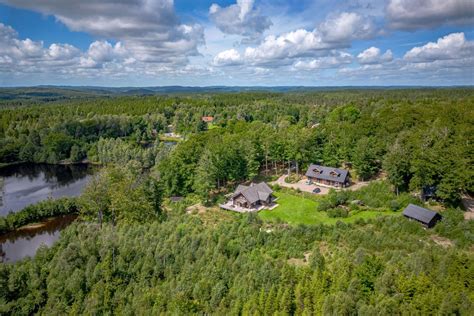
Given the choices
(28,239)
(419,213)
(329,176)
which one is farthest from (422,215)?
(28,239)

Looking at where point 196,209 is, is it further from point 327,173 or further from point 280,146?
point 327,173

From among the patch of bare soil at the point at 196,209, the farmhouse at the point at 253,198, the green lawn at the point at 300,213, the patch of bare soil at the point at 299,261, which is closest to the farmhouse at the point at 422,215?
the green lawn at the point at 300,213

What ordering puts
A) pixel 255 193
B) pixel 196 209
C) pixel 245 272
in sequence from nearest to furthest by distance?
pixel 245 272 → pixel 196 209 → pixel 255 193

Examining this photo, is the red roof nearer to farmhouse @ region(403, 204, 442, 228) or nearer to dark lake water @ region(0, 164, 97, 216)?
dark lake water @ region(0, 164, 97, 216)

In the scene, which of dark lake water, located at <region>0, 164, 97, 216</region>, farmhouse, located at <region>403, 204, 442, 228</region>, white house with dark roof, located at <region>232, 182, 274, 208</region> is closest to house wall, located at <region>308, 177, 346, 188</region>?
white house with dark roof, located at <region>232, 182, 274, 208</region>

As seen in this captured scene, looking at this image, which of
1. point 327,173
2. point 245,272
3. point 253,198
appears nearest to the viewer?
point 245,272

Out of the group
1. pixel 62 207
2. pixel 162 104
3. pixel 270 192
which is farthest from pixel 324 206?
pixel 162 104
